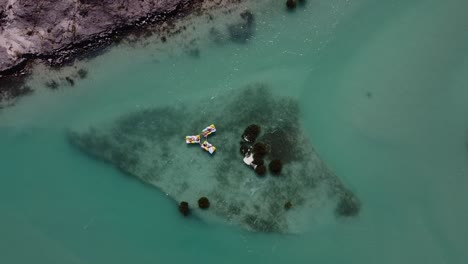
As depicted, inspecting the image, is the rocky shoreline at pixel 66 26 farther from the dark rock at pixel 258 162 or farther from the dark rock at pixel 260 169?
the dark rock at pixel 260 169

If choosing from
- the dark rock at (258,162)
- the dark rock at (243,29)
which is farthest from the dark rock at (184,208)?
the dark rock at (243,29)

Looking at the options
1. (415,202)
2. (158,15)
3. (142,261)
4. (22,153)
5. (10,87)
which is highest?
(158,15)

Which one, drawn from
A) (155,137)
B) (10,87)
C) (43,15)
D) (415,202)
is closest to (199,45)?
(155,137)

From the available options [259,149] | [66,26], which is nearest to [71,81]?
[66,26]

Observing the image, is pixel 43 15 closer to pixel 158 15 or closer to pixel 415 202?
pixel 158 15

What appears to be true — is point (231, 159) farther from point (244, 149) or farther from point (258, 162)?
point (258, 162)

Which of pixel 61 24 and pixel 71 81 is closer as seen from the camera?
pixel 61 24
